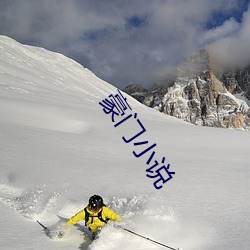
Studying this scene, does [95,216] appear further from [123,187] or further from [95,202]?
[123,187]

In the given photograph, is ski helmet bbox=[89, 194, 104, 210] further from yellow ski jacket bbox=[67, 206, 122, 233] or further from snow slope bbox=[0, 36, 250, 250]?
snow slope bbox=[0, 36, 250, 250]

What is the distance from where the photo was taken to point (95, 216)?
19.4 ft

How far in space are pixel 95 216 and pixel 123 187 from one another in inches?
86.5

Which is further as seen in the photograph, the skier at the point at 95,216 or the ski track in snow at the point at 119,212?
the skier at the point at 95,216

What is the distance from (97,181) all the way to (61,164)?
177 centimetres

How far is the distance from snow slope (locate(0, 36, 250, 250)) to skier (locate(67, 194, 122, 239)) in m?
0.21

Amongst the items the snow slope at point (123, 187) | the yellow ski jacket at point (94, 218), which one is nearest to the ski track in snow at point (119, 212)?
the snow slope at point (123, 187)

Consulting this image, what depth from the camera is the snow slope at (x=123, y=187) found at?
552 centimetres

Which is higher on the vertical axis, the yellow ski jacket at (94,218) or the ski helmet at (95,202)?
the ski helmet at (95,202)

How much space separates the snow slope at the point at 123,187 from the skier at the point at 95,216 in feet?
0.68

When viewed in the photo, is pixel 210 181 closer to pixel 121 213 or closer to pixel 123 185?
pixel 123 185

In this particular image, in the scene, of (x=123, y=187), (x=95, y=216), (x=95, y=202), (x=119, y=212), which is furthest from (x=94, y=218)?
(x=123, y=187)

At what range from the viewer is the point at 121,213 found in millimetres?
6703

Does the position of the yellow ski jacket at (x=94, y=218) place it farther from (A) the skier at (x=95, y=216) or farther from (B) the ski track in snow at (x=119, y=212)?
(B) the ski track in snow at (x=119, y=212)
